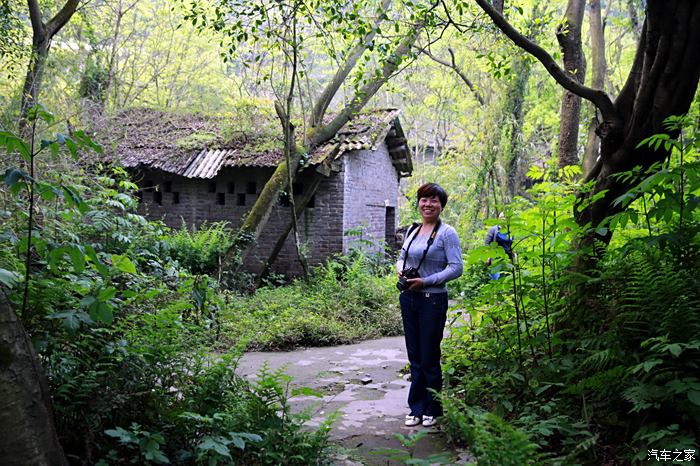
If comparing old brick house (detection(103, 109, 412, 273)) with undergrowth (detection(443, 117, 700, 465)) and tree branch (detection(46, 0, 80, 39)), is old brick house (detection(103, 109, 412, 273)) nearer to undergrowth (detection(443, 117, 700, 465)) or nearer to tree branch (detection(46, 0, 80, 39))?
tree branch (detection(46, 0, 80, 39))

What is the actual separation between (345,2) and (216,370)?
15.9 feet

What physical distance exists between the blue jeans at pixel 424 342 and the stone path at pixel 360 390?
0.23 meters

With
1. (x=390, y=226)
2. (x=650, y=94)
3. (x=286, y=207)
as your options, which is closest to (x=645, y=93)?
(x=650, y=94)

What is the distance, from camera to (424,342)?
14.5ft

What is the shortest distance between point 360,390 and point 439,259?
2091 millimetres

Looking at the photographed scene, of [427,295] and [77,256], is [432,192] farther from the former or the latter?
[77,256]

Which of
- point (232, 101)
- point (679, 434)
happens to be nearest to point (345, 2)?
point (679, 434)

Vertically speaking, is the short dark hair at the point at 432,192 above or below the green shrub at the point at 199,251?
above

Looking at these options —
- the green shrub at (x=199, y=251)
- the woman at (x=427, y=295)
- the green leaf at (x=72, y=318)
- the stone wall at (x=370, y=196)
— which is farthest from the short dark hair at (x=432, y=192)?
the stone wall at (x=370, y=196)

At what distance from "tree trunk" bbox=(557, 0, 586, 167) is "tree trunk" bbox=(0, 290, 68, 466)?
776 cm

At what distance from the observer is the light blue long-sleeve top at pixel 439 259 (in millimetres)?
4348

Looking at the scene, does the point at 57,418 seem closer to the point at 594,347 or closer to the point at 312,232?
the point at 594,347

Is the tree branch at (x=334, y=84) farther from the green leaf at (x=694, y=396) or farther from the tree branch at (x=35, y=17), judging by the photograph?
the green leaf at (x=694, y=396)

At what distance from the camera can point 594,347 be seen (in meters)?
3.98
